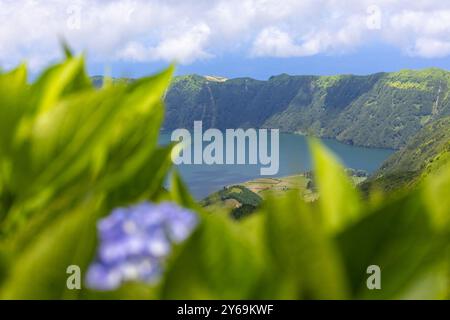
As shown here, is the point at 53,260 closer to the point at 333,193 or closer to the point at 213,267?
the point at 213,267

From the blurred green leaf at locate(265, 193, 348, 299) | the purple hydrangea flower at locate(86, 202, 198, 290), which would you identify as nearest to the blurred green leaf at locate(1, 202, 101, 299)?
the purple hydrangea flower at locate(86, 202, 198, 290)

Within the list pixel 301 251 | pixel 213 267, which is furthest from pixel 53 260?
pixel 301 251

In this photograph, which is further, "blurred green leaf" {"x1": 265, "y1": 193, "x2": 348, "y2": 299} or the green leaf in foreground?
the green leaf in foreground

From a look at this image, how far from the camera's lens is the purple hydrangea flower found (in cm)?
101

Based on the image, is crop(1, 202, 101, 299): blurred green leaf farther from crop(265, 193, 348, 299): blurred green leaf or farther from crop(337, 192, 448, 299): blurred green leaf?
crop(337, 192, 448, 299): blurred green leaf

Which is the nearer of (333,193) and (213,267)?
(213,267)

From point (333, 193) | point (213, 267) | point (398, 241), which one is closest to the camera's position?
point (213, 267)

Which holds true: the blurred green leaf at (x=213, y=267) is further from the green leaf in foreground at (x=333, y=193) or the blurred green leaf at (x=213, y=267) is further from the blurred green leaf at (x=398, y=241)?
the green leaf in foreground at (x=333, y=193)

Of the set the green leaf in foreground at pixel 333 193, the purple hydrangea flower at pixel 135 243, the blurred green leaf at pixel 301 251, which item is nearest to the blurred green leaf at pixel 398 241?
the blurred green leaf at pixel 301 251

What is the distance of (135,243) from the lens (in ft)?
3.43

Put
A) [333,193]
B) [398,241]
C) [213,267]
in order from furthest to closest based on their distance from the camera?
[333,193]
[398,241]
[213,267]

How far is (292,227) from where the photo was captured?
3.30ft
